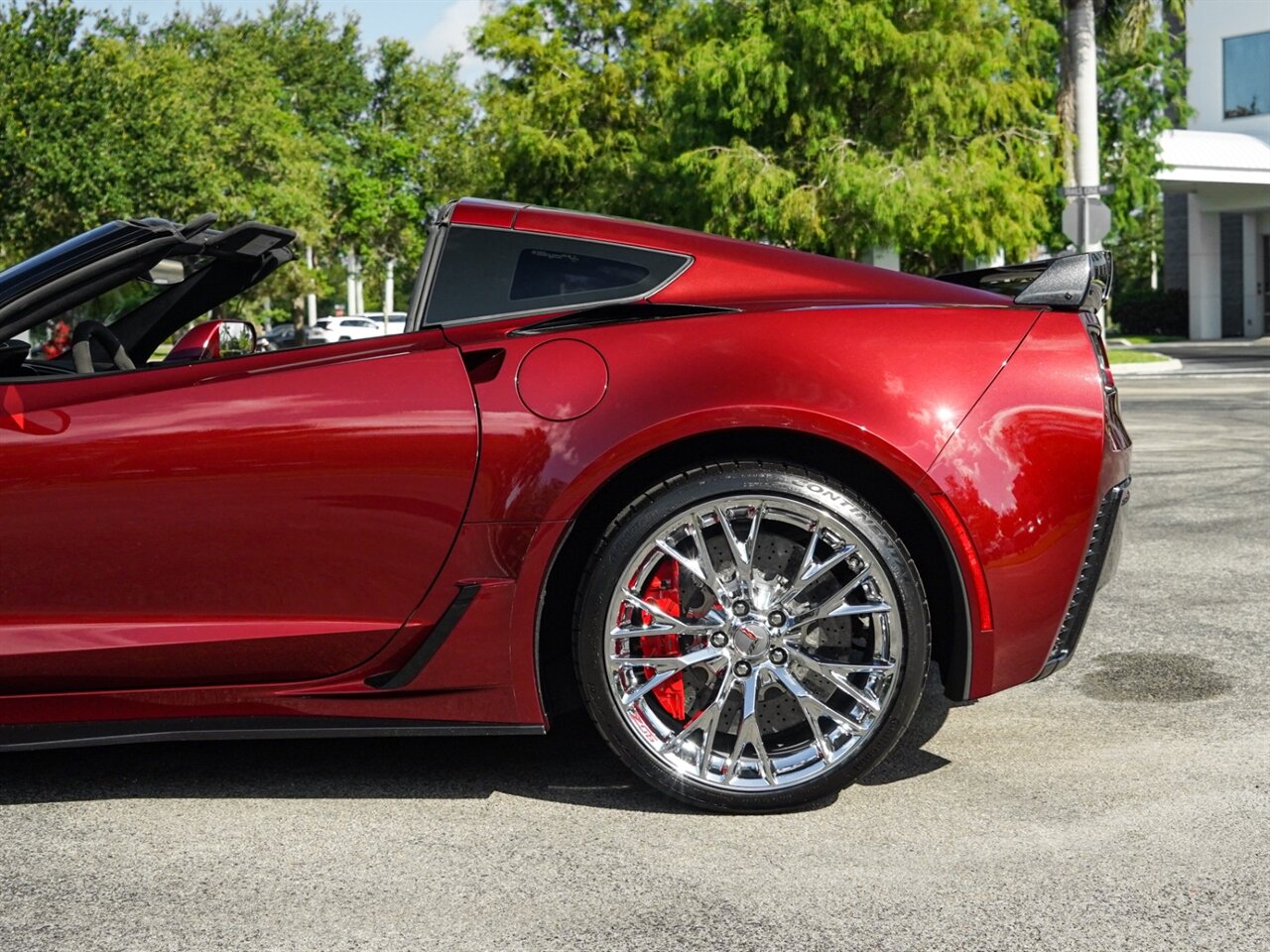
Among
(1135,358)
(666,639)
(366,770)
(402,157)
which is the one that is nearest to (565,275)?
(666,639)

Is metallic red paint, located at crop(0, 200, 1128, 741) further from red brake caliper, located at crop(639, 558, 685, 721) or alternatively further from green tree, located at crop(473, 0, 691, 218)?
green tree, located at crop(473, 0, 691, 218)

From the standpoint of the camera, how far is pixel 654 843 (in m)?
3.23

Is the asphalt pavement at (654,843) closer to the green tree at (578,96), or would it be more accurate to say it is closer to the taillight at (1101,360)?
the taillight at (1101,360)

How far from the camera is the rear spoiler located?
11.3ft

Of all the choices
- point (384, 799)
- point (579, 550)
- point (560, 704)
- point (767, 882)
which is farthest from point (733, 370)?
point (384, 799)

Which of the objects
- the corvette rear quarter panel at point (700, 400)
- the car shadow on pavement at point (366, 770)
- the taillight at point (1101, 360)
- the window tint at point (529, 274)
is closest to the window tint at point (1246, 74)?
the car shadow on pavement at point (366, 770)

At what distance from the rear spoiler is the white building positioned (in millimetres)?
33744

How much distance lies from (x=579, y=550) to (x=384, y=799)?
0.77 meters

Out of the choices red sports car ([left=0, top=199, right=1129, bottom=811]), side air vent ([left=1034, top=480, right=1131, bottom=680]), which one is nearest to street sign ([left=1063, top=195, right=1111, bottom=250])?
side air vent ([left=1034, top=480, right=1131, bottom=680])

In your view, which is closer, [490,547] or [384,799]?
[490,547]

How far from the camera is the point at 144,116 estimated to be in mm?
30797

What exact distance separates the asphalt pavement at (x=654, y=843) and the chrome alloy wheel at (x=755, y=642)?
0.18 m

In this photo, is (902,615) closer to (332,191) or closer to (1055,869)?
(1055,869)

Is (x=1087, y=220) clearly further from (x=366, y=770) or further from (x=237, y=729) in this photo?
(x=237, y=729)
